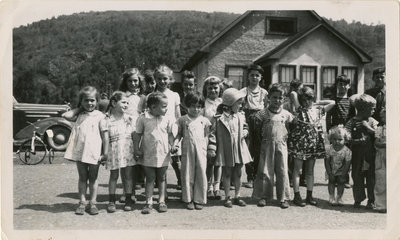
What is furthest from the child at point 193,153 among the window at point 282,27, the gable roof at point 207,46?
the window at point 282,27

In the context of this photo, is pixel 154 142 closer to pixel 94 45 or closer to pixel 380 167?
pixel 380 167

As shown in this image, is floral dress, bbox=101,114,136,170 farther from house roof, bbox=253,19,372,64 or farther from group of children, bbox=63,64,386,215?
house roof, bbox=253,19,372,64

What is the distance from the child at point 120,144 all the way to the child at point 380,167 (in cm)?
281

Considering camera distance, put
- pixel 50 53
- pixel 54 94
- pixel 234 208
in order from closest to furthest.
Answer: pixel 234 208 < pixel 50 53 < pixel 54 94

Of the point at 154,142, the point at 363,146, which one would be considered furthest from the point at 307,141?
the point at 154,142

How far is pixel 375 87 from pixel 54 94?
6.84 meters

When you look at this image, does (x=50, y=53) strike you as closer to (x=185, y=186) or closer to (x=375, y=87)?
(x=185, y=186)

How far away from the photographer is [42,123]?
31.8 feet

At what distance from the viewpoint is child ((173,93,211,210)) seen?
14.7 ft

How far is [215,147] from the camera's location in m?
4.60

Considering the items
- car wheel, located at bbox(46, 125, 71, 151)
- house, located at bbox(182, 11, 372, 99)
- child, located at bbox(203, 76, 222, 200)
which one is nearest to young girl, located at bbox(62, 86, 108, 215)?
child, located at bbox(203, 76, 222, 200)

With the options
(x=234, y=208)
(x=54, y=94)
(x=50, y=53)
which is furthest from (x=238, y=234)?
(x=54, y=94)

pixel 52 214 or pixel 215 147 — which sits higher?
pixel 215 147

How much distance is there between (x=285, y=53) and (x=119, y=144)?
31.4ft
